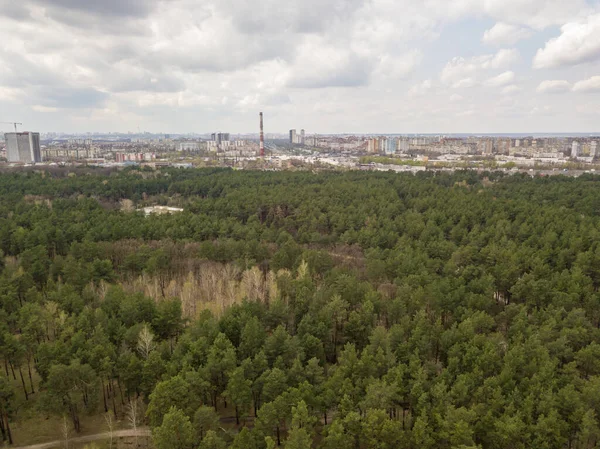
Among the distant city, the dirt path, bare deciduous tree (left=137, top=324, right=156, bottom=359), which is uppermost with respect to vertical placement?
the distant city

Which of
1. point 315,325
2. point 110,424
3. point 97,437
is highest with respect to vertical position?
point 315,325

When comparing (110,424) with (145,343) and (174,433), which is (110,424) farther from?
(174,433)

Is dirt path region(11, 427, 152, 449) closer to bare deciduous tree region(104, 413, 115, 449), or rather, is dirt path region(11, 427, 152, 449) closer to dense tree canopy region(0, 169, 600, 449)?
bare deciduous tree region(104, 413, 115, 449)

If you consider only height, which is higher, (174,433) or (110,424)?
(174,433)

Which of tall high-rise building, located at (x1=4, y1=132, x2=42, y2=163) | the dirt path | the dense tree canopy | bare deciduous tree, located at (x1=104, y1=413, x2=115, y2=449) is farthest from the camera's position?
tall high-rise building, located at (x1=4, y1=132, x2=42, y2=163)

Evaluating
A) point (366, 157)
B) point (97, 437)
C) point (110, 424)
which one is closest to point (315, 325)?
point (110, 424)

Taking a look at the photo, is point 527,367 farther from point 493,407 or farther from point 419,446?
point 419,446

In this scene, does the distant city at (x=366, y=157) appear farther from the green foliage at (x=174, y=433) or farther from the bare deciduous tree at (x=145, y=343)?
the green foliage at (x=174, y=433)

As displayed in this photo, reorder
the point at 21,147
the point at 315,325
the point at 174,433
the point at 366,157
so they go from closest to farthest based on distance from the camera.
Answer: the point at 174,433 → the point at 315,325 → the point at 21,147 → the point at 366,157

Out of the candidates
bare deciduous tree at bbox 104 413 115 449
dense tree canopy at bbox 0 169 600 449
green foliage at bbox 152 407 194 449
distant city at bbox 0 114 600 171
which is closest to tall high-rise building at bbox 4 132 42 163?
distant city at bbox 0 114 600 171

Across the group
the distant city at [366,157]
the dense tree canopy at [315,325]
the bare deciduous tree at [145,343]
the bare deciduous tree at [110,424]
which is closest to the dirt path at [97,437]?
the bare deciduous tree at [110,424]
